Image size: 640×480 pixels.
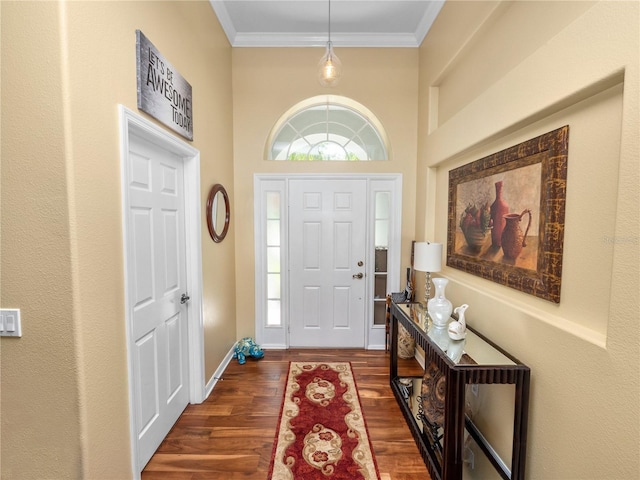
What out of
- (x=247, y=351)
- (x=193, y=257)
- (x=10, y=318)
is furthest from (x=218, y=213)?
(x=10, y=318)

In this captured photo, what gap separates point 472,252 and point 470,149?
0.77m

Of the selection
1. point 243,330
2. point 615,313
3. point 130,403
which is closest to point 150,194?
point 130,403

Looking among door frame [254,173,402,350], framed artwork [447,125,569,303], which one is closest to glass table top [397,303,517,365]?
framed artwork [447,125,569,303]

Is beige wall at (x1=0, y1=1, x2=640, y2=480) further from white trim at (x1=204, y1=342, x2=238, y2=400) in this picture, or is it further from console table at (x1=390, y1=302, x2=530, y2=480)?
white trim at (x1=204, y1=342, x2=238, y2=400)

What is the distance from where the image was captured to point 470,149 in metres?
2.13

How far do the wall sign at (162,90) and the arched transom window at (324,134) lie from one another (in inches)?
53.1

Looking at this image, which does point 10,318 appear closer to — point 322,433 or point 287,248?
point 322,433

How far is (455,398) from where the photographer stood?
144 centimetres

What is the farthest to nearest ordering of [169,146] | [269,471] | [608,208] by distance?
[169,146]
[269,471]
[608,208]

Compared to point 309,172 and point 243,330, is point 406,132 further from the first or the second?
point 243,330

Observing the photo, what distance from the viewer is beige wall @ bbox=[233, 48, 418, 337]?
313 centimetres

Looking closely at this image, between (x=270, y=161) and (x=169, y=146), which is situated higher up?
(x=270, y=161)

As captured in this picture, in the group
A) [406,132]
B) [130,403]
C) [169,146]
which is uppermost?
[406,132]

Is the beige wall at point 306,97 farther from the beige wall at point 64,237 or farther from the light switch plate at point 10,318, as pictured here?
the light switch plate at point 10,318
